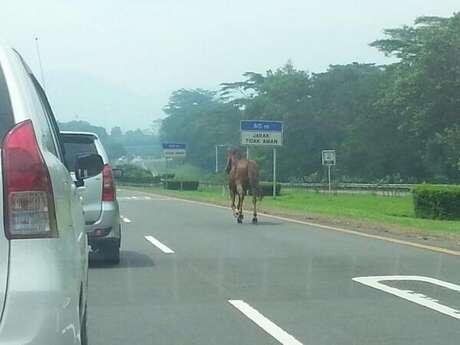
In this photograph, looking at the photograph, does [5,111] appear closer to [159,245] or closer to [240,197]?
[159,245]

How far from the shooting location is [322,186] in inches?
2371

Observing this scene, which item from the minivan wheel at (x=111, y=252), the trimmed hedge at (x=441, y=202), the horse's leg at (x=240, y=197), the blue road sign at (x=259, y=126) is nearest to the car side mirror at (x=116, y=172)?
the minivan wheel at (x=111, y=252)

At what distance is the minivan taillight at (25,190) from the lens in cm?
403

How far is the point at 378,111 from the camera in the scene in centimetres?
7556

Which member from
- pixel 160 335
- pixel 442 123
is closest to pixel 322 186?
pixel 442 123

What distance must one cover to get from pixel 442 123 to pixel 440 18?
1156cm

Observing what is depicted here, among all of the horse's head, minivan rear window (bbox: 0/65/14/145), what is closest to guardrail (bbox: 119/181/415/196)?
the horse's head

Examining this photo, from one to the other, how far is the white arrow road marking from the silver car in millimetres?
3506

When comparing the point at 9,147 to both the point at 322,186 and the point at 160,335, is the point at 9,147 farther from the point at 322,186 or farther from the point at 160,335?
the point at 322,186

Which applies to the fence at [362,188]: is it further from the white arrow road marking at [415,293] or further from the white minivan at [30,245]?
the white minivan at [30,245]

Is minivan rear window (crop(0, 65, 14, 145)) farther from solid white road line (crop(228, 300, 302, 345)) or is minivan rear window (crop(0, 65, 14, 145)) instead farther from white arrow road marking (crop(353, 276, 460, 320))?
white arrow road marking (crop(353, 276, 460, 320))

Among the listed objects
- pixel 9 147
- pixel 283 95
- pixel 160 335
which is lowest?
pixel 160 335

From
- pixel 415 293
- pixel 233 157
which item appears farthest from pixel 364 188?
pixel 415 293

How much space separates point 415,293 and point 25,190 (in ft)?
22.0
